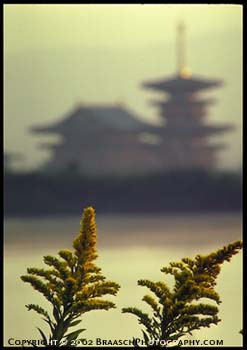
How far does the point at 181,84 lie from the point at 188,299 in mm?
869

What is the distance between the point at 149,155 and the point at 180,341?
25.8 inches

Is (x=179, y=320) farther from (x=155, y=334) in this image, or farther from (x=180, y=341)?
(x=180, y=341)

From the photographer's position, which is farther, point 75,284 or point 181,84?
point 181,84

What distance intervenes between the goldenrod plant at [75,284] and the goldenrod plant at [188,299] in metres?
0.14

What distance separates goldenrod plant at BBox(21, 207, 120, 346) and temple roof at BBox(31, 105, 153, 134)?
24.2 inches

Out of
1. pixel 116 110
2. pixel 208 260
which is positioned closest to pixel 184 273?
pixel 208 260

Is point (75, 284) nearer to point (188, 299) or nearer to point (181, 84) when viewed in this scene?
point (188, 299)

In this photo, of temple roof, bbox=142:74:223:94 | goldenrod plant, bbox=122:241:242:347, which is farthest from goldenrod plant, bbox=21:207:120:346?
temple roof, bbox=142:74:223:94

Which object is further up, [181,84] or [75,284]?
[181,84]

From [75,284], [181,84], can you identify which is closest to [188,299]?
[75,284]

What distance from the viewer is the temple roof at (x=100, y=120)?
2480 millimetres

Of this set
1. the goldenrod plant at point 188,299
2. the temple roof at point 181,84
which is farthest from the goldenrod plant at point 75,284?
the temple roof at point 181,84

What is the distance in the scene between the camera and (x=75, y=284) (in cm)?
198

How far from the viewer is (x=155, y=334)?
78.0 inches
